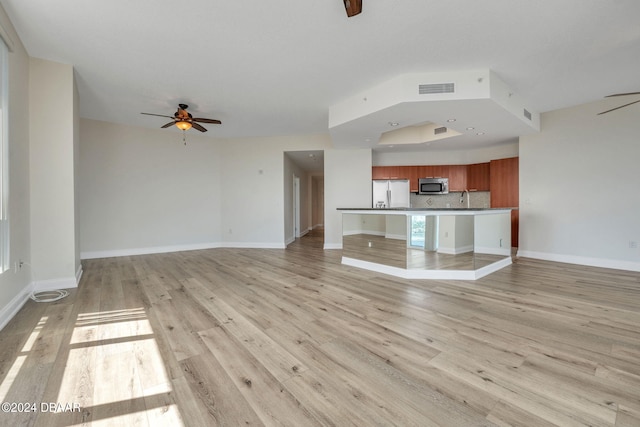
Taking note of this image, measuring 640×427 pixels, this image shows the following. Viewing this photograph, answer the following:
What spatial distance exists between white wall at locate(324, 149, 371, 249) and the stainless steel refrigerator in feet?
3.10

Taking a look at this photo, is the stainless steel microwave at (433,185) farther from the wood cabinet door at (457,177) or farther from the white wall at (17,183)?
the white wall at (17,183)

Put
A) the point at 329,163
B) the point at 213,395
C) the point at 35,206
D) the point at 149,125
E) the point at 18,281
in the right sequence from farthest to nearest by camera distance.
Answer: the point at 329,163
the point at 149,125
the point at 35,206
the point at 18,281
the point at 213,395

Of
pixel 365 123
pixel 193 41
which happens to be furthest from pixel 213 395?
pixel 365 123

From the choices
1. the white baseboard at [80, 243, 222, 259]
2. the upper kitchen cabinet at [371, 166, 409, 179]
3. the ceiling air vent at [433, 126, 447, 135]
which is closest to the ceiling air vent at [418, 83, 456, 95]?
the ceiling air vent at [433, 126, 447, 135]

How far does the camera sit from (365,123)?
459 centimetres

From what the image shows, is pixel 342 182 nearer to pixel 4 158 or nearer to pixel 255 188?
pixel 255 188

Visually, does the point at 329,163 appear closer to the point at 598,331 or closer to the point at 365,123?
the point at 365,123

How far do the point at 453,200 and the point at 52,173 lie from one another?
859 cm

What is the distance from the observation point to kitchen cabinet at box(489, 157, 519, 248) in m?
5.99

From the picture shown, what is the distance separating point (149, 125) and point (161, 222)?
224 cm

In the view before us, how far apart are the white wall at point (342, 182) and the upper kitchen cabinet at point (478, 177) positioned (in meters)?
2.92

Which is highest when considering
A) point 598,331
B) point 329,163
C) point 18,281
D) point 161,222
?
point 329,163

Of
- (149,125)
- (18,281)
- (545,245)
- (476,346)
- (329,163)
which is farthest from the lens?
(329,163)

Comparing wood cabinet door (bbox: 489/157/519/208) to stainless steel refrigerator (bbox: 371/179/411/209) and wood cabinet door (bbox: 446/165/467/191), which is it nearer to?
wood cabinet door (bbox: 446/165/467/191)
